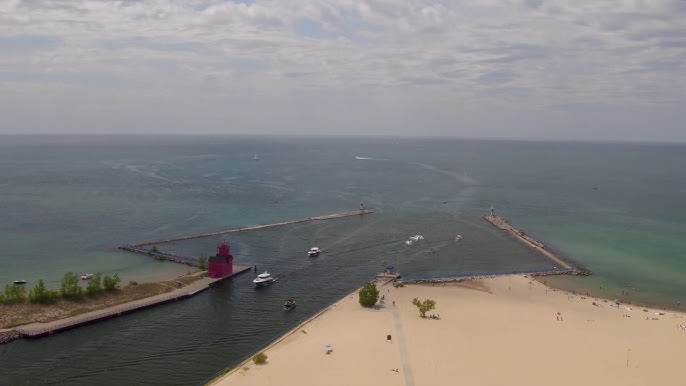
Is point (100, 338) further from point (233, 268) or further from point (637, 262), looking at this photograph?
point (637, 262)

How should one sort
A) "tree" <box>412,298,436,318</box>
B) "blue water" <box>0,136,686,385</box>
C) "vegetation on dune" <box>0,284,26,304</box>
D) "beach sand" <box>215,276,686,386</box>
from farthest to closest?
"tree" <box>412,298,436,318</box>, "vegetation on dune" <box>0,284,26,304</box>, "blue water" <box>0,136,686,385</box>, "beach sand" <box>215,276,686,386</box>

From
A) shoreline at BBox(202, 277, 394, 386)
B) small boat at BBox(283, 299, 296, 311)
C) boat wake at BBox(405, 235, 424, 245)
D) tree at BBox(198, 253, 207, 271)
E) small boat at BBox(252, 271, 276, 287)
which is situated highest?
boat wake at BBox(405, 235, 424, 245)

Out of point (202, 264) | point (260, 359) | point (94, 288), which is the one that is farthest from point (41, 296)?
point (260, 359)

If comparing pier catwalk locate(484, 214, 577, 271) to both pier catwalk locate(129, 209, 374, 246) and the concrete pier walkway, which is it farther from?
the concrete pier walkway

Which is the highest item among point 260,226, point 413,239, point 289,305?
point 260,226

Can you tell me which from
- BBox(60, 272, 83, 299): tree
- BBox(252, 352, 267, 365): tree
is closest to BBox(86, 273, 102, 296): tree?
BBox(60, 272, 83, 299): tree

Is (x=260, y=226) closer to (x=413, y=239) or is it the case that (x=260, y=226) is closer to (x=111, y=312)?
(x=413, y=239)

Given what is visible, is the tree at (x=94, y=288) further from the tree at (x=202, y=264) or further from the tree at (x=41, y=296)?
the tree at (x=202, y=264)
